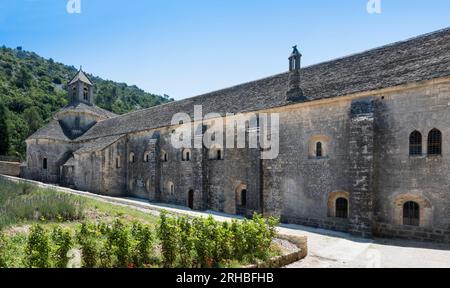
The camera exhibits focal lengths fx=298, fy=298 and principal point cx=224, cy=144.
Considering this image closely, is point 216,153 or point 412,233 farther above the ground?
point 216,153

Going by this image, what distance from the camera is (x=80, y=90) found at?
4381cm

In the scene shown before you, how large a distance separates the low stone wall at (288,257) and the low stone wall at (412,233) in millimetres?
5599

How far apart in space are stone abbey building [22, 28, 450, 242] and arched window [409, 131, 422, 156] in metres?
0.04

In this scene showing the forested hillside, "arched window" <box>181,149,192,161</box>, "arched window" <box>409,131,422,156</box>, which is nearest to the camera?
"arched window" <box>409,131,422,156</box>

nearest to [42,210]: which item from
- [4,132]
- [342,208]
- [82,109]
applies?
[342,208]

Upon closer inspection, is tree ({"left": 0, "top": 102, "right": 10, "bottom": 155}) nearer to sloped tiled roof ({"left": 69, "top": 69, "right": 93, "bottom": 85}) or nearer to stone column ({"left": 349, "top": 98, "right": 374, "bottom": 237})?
sloped tiled roof ({"left": 69, "top": 69, "right": 93, "bottom": 85})

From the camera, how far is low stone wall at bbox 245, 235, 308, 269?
8271 millimetres

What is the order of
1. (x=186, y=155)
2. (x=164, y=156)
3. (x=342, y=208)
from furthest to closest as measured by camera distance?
(x=164, y=156), (x=186, y=155), (x=342, y=208)

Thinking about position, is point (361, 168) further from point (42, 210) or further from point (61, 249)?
point (42, 210)

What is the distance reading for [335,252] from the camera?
10930 millimetres

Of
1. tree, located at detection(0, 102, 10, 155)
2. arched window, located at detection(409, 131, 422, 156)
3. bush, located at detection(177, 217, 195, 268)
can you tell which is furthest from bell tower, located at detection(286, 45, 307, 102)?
tree, located at detection(0, 102, 10, 155)

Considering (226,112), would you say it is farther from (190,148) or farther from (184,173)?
(184,173)

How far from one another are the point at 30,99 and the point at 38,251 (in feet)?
249
